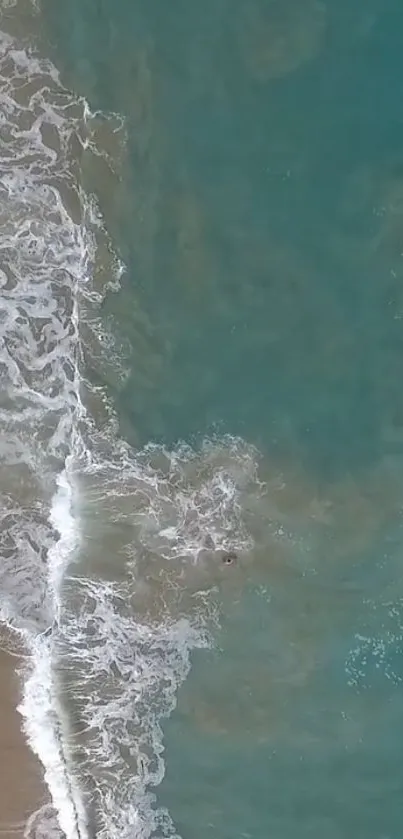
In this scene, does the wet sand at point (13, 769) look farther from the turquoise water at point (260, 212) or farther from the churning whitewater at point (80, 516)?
the turquoise water at point (260, 212)

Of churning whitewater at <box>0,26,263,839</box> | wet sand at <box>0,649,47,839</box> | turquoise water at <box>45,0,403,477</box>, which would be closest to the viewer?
turquoise water at <box>45,0,403,477</box>

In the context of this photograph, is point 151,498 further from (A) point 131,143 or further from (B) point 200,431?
(A) point 131,143

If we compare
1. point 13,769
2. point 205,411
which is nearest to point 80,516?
point 205,411

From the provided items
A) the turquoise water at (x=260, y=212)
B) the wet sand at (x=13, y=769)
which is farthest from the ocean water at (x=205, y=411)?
the wet sand at (x=13, y=769)

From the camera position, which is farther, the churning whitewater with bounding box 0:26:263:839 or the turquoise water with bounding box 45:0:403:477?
the churning whitewater with bounding box 0:26:263:839

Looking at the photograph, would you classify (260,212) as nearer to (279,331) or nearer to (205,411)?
(279,331)

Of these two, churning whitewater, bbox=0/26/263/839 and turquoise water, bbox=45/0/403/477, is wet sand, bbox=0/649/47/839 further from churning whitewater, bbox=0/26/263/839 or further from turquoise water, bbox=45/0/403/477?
turquoise water, bbox=45/0/403/477

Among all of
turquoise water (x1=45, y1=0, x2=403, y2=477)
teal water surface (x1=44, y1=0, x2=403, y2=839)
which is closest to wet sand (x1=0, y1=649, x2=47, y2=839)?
teal water surface (x1=44, y1=0, x2=403, y2=839)

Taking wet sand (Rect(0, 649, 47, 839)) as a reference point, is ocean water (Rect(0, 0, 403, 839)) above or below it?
above
